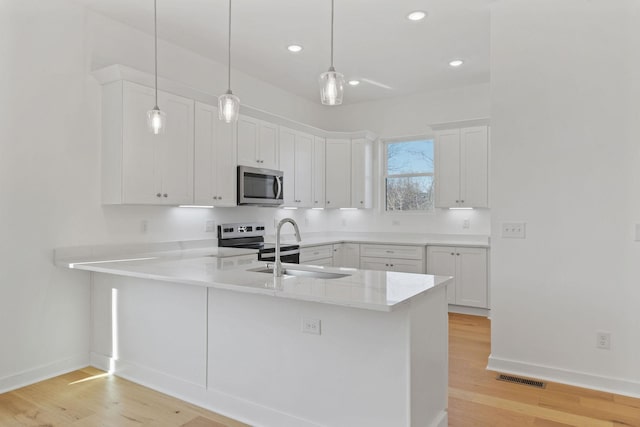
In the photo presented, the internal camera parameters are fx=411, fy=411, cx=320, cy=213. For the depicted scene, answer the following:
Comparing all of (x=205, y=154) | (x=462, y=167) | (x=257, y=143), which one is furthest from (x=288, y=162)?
(x=462, y=167)

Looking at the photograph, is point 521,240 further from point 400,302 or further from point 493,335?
point 400,302

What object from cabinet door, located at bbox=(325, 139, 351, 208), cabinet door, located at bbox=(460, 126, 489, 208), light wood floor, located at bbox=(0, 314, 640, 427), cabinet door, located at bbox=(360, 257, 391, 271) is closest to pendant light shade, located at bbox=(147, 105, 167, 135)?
light wood floor, located at bbox=(0, 314, 640, 427)

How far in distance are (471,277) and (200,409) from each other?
3534 mm

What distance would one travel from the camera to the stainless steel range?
443 cm

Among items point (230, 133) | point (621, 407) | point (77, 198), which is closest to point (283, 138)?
point (230, 133)

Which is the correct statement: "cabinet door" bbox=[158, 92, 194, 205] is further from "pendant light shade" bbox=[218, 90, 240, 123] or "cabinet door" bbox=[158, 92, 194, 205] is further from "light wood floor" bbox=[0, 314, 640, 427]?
"light wood floor" bbox=[0, 314, 640, 427]

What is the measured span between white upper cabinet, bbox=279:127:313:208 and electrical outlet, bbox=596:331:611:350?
11.2 feet

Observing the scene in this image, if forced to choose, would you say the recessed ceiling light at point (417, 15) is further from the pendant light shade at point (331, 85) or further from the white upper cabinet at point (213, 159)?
the white upper cabinet at point (213, 159)

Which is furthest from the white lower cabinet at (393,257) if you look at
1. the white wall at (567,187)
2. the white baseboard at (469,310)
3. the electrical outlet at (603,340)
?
the electrical outlet at (603,340)

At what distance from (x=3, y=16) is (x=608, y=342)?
4.83 m

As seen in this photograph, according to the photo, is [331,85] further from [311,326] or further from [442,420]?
[442,420]

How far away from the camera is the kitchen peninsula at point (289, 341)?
6.44ft

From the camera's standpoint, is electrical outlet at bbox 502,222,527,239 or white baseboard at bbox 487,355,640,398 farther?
electrical outlet at bbox 502,222,527,239

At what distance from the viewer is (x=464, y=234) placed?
5.49 metres
